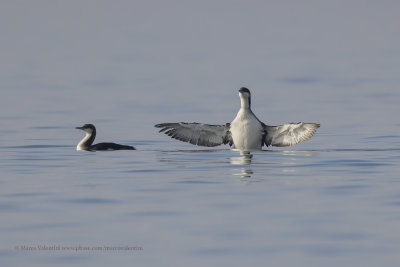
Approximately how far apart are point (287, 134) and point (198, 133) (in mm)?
2079

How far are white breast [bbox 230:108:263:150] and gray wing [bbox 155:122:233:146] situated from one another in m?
0.41

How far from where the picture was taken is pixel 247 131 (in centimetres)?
2458

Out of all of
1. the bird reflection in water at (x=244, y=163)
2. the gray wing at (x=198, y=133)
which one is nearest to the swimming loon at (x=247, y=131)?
the gray wing at (x=198, y=133)

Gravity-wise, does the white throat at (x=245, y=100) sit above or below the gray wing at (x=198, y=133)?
above

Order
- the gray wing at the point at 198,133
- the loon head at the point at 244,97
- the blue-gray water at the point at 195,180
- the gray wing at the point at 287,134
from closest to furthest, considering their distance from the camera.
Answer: the blue-gray water at the point at 195,180 → the loon head at the point at 244,97 → the gray wing at the point at 287,134 → the gray wing at the point at 198,133

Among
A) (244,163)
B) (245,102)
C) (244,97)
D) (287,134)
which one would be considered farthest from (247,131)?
(244,163)

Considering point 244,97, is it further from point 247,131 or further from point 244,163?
point 244,163

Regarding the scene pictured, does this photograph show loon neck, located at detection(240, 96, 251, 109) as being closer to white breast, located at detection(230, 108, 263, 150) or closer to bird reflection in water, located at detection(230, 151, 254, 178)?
white breast, located at detection(230, 108, 263, 150)

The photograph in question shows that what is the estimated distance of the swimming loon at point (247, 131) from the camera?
24.6m

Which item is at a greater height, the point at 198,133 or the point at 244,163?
the point at 198,133

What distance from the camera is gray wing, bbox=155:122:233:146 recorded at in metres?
25.3

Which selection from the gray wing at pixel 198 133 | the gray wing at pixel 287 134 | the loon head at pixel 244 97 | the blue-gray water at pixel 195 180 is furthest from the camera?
the gray wing at pixel 198 133

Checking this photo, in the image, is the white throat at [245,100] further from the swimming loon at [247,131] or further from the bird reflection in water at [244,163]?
the bird reflection in water at [244,163]

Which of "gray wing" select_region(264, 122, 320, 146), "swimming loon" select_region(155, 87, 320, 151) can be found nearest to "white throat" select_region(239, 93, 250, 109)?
"swimming loon" select_region(155, 87, 320, 151)
